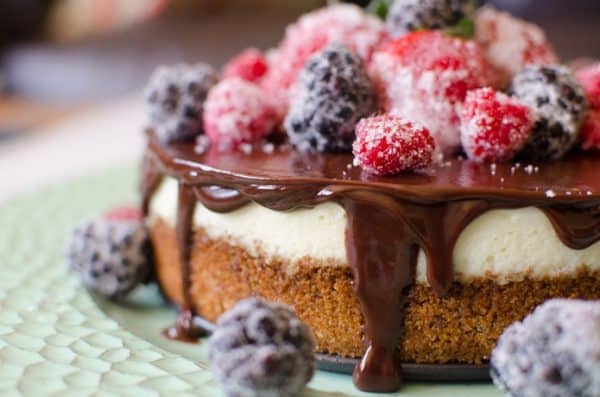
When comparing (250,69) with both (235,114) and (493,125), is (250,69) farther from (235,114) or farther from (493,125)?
(493,125)

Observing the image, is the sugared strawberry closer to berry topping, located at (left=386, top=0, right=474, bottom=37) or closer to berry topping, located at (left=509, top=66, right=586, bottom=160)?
berry topping, located at (left=386, top=0, right=474, bottom=37)

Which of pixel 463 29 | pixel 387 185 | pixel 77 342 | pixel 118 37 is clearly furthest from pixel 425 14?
pixel 118 37

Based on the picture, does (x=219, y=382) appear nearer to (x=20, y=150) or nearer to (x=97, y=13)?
(x=20, y=150)

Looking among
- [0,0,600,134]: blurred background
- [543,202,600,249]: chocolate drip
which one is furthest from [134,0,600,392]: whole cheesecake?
[0,0,600,134]: blurred background

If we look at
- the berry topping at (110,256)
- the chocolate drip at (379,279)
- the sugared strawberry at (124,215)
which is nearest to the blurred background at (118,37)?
the sugared strawberry at (124,215)

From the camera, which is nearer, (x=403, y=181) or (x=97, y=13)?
(x=403, y=181)

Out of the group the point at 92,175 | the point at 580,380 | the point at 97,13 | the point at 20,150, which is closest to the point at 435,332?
the point at 580,380
